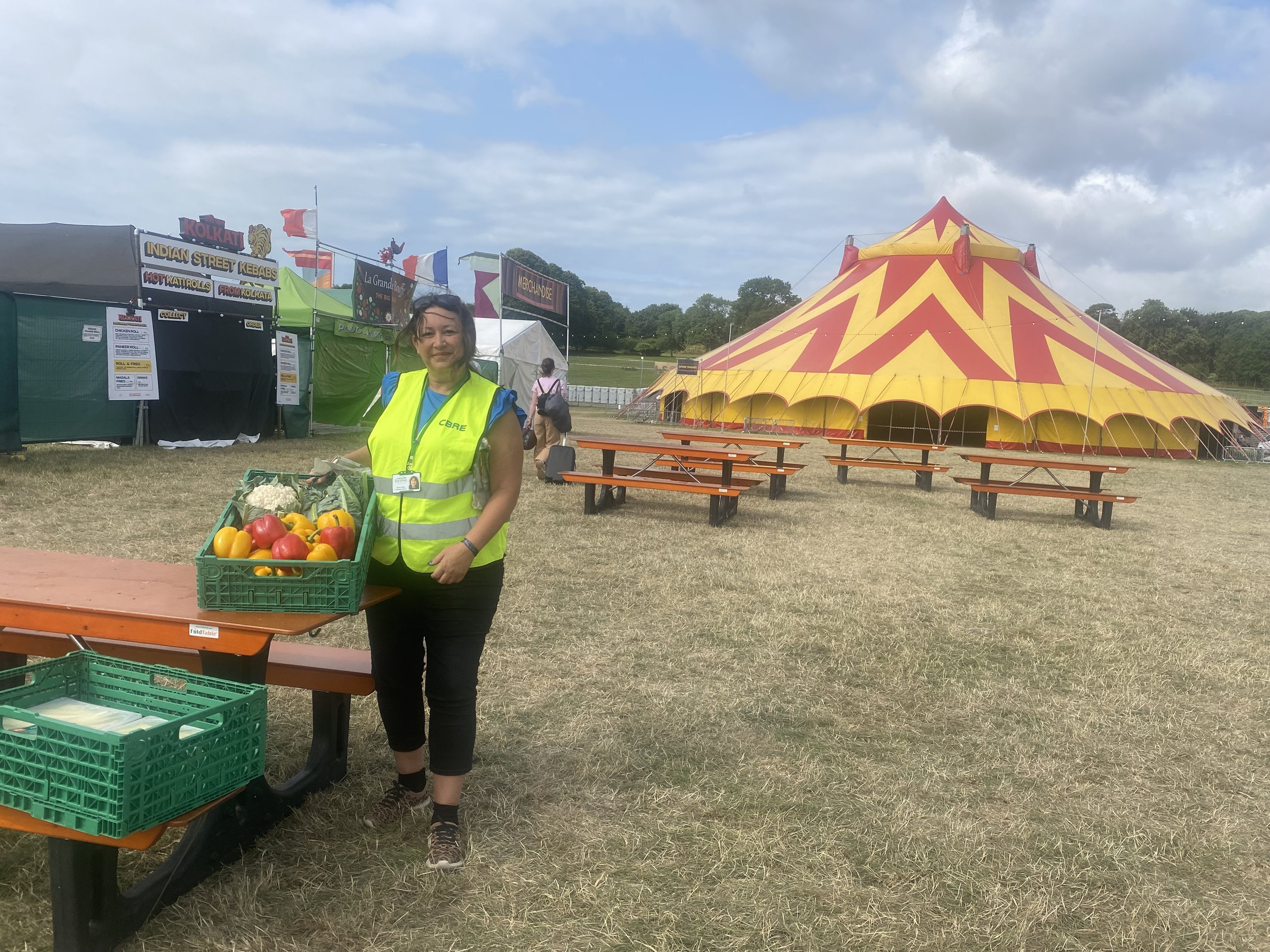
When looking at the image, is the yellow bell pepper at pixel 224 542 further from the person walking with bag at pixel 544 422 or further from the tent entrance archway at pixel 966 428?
the tent entrance archway at pixel 966 428

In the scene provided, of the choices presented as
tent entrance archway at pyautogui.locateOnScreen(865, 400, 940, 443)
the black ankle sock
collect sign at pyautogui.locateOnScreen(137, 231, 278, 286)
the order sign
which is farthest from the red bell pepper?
tent entrance archway at pyautogui.locateOnScreen(865, 400, 940, 443)

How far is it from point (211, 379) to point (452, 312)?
1371 centimetres

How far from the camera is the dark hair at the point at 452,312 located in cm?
274

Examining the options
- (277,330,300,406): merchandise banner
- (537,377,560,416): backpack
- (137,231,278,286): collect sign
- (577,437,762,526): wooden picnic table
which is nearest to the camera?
(577,437,762,526): wooden picnic table

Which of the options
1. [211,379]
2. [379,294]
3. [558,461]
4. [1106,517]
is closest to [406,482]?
[558,461]

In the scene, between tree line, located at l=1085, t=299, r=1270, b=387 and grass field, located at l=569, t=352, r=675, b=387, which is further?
tree line, located at l=1085, t=299, r=1270, b=387

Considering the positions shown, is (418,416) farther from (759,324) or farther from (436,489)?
(759,324)

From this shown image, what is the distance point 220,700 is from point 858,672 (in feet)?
11.2

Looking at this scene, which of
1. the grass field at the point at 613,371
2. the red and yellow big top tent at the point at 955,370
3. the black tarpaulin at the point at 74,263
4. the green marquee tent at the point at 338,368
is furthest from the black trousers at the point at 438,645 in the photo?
the grass field at the point at 613,371

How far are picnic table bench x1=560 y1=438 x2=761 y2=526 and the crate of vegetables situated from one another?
20.8 feet

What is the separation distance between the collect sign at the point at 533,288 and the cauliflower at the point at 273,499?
17283mm

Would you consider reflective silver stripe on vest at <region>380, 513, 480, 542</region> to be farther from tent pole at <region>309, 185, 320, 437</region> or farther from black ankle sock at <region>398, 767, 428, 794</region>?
tent pole at <region>309, 185, 320, 437</region>

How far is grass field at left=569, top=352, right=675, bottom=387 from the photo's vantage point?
179 ft

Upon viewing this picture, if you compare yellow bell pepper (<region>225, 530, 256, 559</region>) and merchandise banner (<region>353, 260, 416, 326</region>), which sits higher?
merchandise banner (<region>353, 260, 416, 326</region>)
